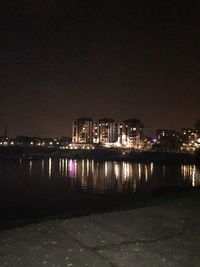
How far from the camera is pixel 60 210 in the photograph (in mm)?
34875

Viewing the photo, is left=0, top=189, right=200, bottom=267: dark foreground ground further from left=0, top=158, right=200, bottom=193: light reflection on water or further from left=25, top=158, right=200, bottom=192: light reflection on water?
left=25, top=158, right=200, bottom=192: light reflection on water

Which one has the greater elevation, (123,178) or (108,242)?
(108,242)

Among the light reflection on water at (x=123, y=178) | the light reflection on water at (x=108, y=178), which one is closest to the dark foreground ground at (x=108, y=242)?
the light reflection on water at (x=108, y=178)

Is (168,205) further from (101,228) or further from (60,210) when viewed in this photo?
(60,210)

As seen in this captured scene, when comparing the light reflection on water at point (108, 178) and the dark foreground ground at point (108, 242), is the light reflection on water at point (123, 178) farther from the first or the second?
the dark foreground ground at point (108, 242)

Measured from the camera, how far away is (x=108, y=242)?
418 inches

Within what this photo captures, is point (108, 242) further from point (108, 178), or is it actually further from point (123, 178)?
point (123, 178)

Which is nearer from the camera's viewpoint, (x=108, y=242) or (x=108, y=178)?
(x=108, y=242)

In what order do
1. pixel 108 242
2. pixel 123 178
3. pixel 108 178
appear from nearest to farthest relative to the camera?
pixel 108 242
pixel 108 178
pixel 123 178

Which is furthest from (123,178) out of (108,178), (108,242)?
(108,242)

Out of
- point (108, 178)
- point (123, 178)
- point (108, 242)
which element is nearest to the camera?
point (108, 242)

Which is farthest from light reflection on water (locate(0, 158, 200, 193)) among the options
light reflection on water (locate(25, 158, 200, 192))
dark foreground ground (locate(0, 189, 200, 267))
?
dark foreground ground (locate(0, 189, 200, 267))

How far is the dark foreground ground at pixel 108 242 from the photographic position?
909 centimetres

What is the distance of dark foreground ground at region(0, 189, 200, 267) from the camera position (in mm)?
9094
